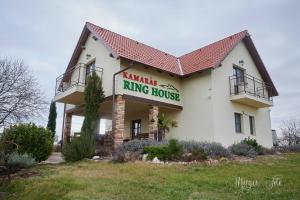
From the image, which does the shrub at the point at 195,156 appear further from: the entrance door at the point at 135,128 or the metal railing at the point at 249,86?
the entrance door at the point at 135,128

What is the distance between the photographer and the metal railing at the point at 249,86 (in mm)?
19328

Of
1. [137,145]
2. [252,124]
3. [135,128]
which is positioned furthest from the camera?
[135,128]

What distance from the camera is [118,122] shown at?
15891 mm

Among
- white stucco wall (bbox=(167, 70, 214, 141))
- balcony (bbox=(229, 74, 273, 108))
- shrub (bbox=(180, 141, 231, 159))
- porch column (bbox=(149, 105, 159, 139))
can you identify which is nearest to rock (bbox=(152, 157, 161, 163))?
shrub (bbox=(180, 141, 231, 159))

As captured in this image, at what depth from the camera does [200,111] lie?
59.9 ft

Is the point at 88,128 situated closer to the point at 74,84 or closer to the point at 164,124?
the point at 74,84

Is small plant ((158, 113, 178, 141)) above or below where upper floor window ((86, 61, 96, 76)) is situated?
below

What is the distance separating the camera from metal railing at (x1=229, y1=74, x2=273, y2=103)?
19.3m

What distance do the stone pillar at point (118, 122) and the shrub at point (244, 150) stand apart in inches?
230

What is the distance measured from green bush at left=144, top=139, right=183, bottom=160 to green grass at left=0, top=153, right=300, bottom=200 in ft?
5.14

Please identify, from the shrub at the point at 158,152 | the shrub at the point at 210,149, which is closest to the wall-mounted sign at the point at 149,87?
the shrub at the point at 210,149

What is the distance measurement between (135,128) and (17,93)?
9902 mm

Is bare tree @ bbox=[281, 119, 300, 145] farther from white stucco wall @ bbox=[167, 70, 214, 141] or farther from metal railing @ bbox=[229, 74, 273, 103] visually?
white stucco wall @ bbox=[167, 70, 214, 141]

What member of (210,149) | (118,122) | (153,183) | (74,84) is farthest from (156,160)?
(74,84)
